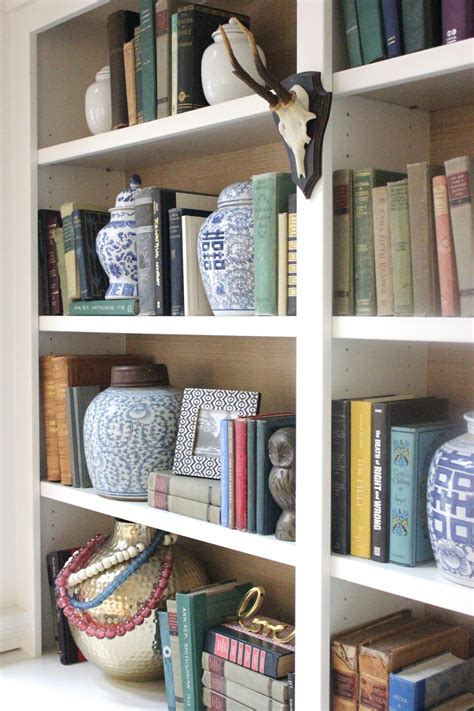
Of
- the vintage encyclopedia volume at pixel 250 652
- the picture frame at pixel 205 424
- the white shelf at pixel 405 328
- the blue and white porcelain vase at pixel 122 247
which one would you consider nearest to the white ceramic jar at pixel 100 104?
the blue and white porcelain vase at pixel 122 247

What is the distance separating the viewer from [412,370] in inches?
61.2

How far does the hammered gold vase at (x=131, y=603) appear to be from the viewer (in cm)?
179

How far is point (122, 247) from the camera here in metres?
1.87

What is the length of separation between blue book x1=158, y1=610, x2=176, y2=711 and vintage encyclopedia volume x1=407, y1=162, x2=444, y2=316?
0.81 metres

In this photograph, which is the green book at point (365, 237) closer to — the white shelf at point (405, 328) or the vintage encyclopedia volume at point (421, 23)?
the white shelf at point (405, 328)

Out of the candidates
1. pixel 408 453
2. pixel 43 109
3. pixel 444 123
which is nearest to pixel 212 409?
pixel 408 453

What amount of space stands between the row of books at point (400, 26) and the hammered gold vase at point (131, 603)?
1037 millimetres

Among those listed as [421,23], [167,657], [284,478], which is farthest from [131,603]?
[421,23]

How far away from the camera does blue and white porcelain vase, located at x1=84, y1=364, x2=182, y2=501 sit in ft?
5.97

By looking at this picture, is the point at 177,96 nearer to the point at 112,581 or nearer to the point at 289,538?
the point at 289,538

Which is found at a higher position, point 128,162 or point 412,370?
point 128,162

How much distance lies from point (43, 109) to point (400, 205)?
3.52ft

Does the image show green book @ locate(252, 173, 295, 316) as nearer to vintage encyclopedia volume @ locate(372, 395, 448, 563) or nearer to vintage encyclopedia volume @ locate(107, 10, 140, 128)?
vintage encyclopedia volume @ locate(372, 395, 448, 563)

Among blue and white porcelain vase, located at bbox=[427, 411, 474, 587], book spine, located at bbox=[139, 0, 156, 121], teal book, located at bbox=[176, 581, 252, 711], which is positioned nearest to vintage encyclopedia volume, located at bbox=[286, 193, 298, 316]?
blue and white porcelain vase, located at bbox=[427, 411, 474, 587]
